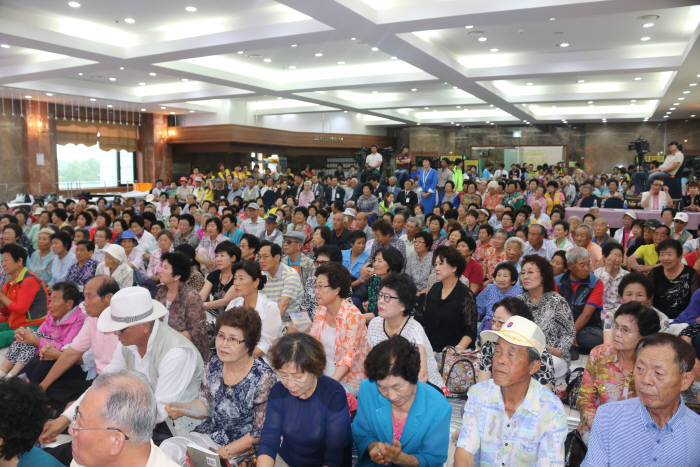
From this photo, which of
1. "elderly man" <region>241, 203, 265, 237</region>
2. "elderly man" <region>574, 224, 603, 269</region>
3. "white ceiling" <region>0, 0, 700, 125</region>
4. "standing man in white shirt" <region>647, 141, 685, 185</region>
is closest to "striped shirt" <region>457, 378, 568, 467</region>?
"elderly man" <region>574, 224, 603, 269</region>

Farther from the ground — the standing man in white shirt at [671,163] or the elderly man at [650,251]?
the standing man in white shirt at [671,163]

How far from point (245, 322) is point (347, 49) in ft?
29.7

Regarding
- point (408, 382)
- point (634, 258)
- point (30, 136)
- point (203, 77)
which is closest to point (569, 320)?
point (408, 382)

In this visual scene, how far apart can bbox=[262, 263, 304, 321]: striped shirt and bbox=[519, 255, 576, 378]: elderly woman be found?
2.00 meters

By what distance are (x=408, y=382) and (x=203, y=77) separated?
1053cm

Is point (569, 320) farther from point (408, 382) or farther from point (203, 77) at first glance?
point (203, 77)

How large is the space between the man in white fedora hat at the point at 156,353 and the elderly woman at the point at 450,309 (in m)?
1.95

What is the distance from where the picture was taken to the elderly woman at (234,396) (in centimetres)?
253

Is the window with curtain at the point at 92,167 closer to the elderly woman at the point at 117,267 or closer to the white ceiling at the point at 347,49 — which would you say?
the white ceiling at the point at 347,49

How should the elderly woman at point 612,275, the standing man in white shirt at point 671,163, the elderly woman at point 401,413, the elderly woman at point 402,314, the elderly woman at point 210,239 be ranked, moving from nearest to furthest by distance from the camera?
the elderly woman at point 401,413 → the elderly woman at point 402,314 → the elderly woman at point 612,275 → the elderly woman at point 210,239 → the standing man in white shirt at point 671,163

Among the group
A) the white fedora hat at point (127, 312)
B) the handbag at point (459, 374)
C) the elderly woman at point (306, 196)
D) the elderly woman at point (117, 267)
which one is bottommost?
the handbag at point (459, 374)

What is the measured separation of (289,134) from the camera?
808 inches

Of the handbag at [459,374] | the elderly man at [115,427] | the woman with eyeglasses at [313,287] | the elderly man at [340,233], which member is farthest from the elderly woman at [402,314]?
the elderly man at [340,233]

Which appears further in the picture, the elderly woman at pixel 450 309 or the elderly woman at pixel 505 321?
the elderly woman at pixel 450 309
